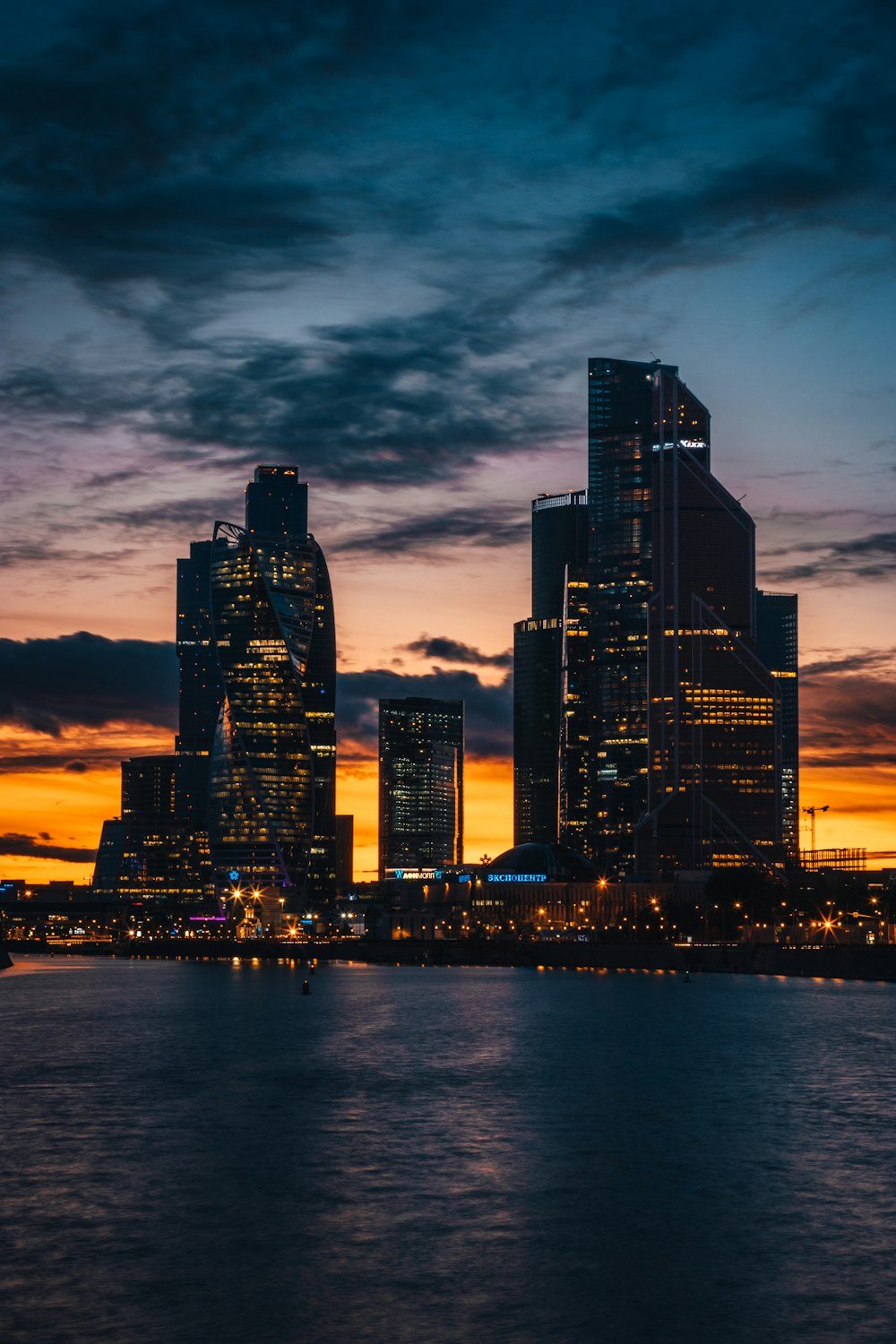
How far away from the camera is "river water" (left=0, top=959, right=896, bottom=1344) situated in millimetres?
37938

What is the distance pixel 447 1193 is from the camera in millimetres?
54125

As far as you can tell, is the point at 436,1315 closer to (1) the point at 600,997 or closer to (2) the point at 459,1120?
(2) the point at 459,1120

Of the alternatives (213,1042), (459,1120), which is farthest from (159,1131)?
(213,1042)

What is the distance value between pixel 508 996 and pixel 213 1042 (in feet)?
254

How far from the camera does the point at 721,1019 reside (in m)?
142

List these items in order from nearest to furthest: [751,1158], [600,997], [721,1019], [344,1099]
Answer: [751,1158] < [344,1099] < [721,1019] < [600,997]

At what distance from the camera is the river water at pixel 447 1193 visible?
124 feet

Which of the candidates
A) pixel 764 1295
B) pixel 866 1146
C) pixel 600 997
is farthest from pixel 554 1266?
pixel 600 997

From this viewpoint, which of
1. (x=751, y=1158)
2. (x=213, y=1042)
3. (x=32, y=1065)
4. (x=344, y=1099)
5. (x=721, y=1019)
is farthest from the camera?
(x=721, y=1019)

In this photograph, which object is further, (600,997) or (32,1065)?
(600,997)

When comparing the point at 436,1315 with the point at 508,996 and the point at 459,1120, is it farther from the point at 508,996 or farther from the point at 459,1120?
the point at 508,996

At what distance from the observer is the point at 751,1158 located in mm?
62500

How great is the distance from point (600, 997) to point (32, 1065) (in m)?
93.7

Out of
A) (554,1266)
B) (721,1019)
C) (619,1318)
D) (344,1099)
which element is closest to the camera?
(619,1318)
